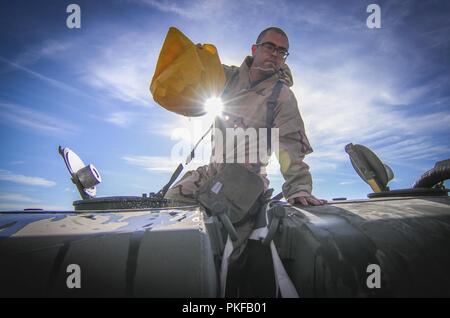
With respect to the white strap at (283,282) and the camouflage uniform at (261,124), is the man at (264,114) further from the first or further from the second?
the white strap at (283,282)

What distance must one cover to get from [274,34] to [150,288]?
3.35 m

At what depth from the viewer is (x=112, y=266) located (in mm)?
1423

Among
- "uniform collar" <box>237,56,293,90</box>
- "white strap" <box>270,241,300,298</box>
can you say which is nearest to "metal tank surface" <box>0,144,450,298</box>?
"white strap" <box>270,241,300,298</box>

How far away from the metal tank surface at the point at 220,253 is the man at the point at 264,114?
0.97 metres

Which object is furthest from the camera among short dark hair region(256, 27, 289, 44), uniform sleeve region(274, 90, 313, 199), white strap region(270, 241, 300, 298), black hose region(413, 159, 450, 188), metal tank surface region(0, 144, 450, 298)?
short dark hair region(256, 27, 289, 44)

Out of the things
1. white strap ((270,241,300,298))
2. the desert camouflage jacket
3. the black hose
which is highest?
the desert camouflage jacket

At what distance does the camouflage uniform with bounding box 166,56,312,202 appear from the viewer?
3.08 m

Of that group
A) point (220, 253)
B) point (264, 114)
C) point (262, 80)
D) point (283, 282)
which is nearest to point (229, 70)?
point (262, 80)

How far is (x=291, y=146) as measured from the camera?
3199 mm

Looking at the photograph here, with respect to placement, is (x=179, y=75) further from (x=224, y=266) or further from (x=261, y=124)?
(x=224, y=266)

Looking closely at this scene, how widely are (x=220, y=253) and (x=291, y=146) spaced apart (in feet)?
5.78

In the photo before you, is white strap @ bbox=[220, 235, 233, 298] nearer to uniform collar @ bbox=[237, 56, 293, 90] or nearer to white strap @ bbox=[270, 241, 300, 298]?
white strap @ bbox=[270, 241, 300, 298]

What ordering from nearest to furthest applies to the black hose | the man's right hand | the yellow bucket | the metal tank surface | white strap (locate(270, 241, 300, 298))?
1. the metal tank surface
2. white strap (locate(270, 241, 300, 298))
3. the man's right hand
4. the yellow bucket
5. the black hose
